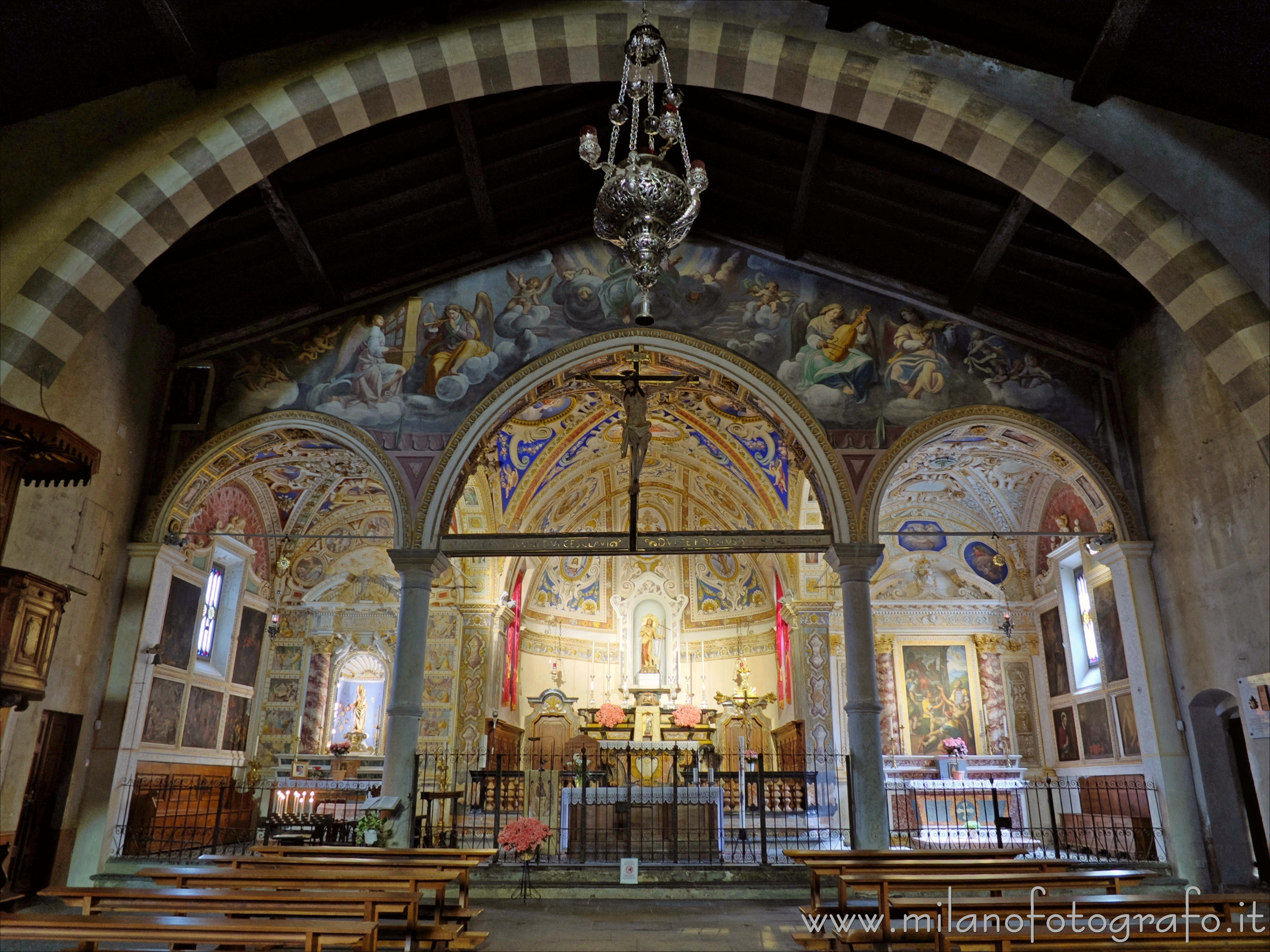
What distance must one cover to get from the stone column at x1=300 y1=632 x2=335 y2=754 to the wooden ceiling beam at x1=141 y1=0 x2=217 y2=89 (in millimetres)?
10601

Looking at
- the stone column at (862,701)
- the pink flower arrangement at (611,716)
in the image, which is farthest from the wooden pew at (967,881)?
the pink flower arrangement at (611,716)

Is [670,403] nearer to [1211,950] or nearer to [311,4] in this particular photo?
[311,4]

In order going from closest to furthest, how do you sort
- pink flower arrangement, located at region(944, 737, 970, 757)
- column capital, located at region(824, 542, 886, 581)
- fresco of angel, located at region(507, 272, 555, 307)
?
column capital, located at region(824, 542, 886, 581) < fresco of angel, located at region(507, 272, 555, 307) < pink flower arrangement, located at region(944, 737, 970, 757)

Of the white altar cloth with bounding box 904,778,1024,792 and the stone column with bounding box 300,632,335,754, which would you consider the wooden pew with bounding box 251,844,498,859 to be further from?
the white altar cloth with bounding box 904,778,1024,792

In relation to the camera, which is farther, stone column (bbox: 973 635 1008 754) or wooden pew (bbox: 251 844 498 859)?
stone column (bbox: 973 635 1008 754)

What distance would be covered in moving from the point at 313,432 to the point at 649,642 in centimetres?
932

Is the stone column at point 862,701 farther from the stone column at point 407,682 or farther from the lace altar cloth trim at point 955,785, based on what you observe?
the stone column at point 407,682

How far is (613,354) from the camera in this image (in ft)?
39.7

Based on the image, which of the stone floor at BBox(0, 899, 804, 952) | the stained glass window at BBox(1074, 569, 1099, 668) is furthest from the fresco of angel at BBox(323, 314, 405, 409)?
the stained glass window at BBox(1074, 569, 1099, 668)

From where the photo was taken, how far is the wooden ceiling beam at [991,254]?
9.54 m

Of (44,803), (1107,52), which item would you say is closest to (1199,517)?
(1107,52)

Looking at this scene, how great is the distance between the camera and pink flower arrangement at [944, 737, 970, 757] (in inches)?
570

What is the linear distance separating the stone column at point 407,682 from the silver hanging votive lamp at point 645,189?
6.29 meters

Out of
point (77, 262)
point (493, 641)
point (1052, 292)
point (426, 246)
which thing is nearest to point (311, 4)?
point (77, 262)
